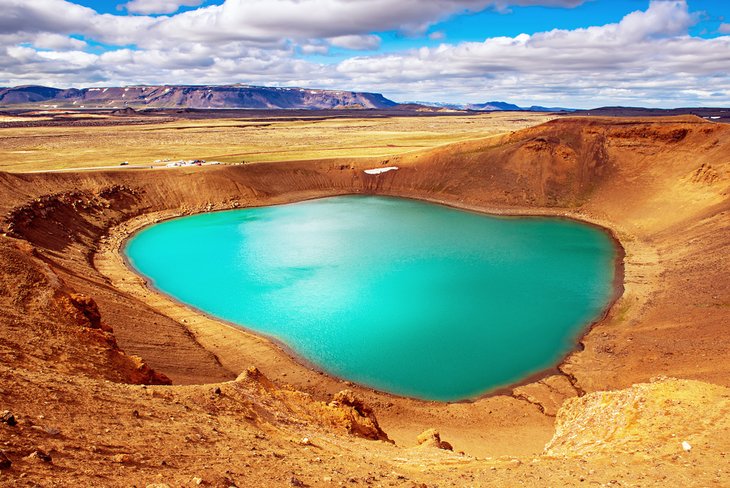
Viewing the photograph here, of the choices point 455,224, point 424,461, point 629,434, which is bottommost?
point 424,461

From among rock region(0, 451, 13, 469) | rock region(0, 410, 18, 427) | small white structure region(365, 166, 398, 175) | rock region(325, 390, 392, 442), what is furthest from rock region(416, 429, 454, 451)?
small white structure region(365, 166, 398, 175)

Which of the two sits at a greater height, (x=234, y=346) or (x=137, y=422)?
(x=137, y=422)

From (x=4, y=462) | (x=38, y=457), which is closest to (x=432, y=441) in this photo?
(x=38, y=457)

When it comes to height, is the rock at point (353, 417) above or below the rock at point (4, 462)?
below

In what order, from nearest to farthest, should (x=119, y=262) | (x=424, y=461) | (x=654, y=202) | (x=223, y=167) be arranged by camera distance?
(x=424, y=461), (x=119, y=262), (x=654, y=202), (x=223, y=167)

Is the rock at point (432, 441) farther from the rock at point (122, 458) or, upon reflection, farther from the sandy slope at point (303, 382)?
the rock at point (122, 458)

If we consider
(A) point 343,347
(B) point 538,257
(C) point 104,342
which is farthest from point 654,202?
(C) point 104,342

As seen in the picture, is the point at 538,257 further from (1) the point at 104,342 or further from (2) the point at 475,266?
(1) the point at 104,342

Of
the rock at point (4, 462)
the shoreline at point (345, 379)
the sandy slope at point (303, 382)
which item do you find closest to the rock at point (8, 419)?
the sandy slope at point (303, 382)
